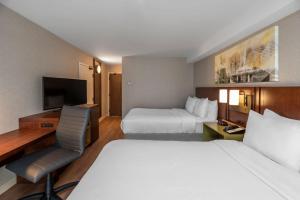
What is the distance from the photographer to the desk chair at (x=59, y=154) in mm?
1815

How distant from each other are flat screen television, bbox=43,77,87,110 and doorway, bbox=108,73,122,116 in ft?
11.5

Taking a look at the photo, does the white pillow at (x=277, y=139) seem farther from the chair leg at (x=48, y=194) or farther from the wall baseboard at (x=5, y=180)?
the wall baseboard at (x=5, y=180)

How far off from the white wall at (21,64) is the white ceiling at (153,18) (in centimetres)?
18

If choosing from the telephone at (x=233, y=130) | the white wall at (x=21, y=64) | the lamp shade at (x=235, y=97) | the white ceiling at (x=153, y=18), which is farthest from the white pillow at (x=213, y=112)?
the white wall at (x=21, y=64)

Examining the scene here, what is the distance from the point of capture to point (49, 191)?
6.80 ft

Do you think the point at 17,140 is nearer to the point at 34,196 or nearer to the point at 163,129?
the point at 34,196

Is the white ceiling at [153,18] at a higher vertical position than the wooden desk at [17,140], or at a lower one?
higher

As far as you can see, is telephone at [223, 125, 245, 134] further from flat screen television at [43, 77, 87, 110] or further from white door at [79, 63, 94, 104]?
white door at [79, 63, 94, 104]

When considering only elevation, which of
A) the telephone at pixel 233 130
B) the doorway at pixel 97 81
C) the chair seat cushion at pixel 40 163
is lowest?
the chair seat cushion at pixel 40 163

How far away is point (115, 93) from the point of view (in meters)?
8.13

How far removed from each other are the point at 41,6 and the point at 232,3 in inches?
94.1

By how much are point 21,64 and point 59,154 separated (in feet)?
4.92

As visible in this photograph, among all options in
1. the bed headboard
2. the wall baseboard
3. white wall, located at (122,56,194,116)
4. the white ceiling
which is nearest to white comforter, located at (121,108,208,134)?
the bed headboard

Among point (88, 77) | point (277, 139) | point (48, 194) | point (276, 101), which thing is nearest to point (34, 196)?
point (48, 194)
